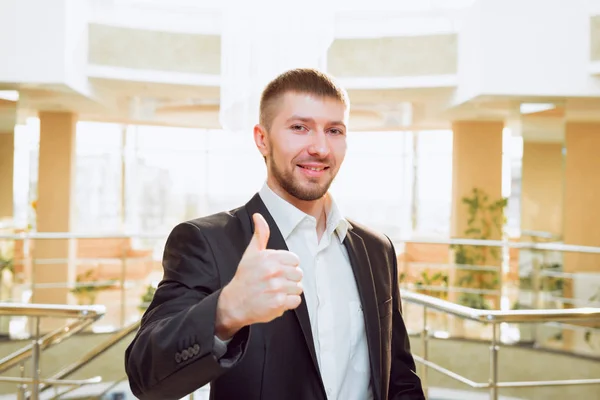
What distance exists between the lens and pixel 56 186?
9.87 metres

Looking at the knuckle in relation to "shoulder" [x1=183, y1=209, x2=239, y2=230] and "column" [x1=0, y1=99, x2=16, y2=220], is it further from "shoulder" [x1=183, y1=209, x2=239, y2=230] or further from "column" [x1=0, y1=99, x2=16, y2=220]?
"column" [x1=0, y1=99, x2=16, y2=220]

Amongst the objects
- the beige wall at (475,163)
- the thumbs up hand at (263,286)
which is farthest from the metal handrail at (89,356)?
the beige wall at (475,163)

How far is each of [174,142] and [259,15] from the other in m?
6.74

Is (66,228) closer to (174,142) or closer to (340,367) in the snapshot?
(174,142)

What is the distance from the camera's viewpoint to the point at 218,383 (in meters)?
1.35

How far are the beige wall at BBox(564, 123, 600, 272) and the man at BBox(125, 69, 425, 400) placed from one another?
7985 millimetres

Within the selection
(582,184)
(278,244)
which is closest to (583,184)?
(582,184)

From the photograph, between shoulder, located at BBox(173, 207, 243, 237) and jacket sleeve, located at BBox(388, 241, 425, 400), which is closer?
shoulder, located at BBox(173, 207, 243, 237)

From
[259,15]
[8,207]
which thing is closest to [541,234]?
[259,15]

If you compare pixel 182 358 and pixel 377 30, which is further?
pixel 377 30

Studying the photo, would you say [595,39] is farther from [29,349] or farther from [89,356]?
[29,349]

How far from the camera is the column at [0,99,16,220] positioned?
754 cm

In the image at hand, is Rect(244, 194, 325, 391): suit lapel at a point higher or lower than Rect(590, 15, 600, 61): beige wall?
lower

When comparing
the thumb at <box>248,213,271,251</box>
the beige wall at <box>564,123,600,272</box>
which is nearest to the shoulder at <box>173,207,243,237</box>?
the thumb at <box>248,213,271,251</box>
